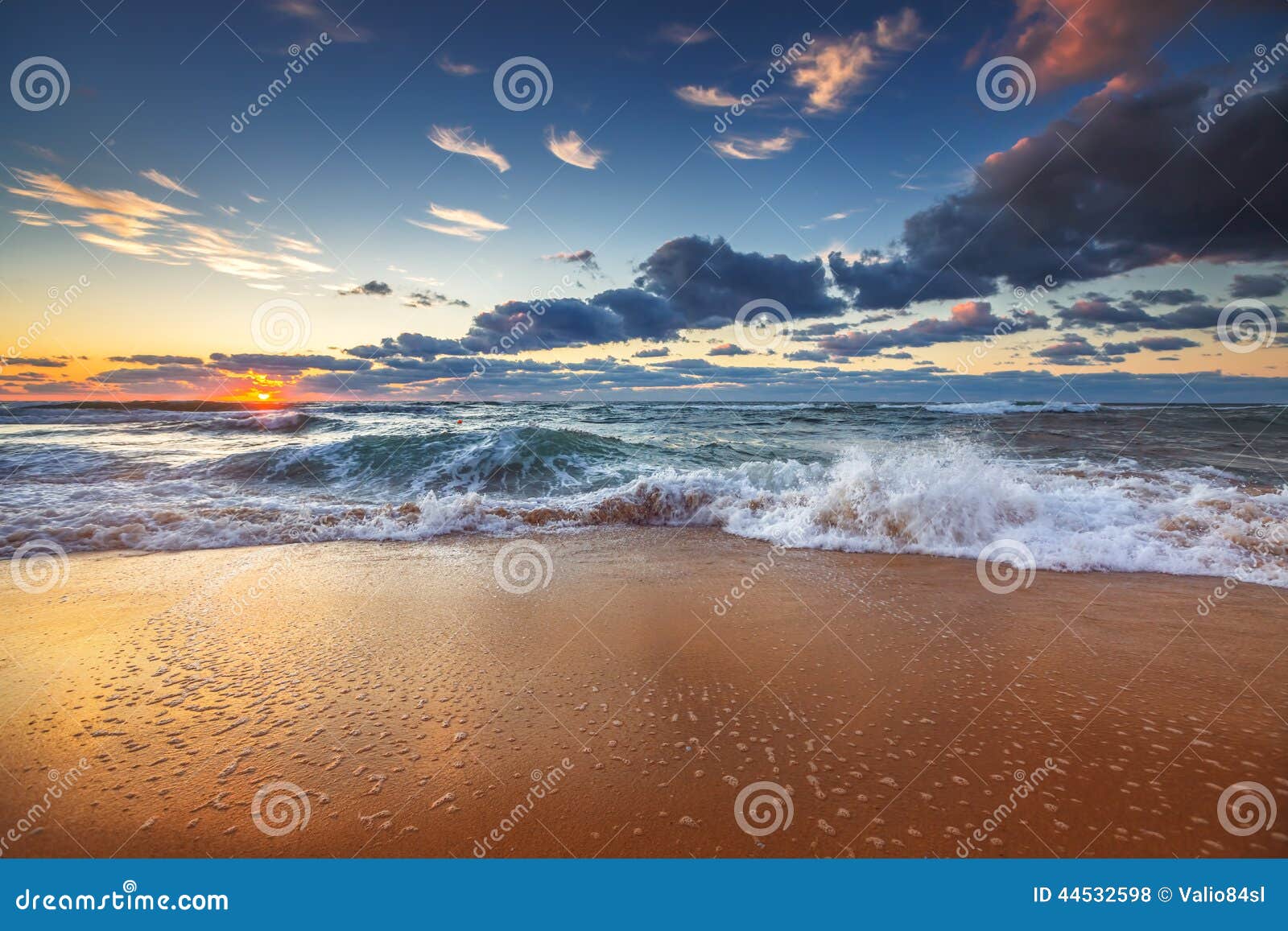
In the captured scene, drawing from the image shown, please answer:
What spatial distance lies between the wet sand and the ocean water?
2.04 metres

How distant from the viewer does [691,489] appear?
998 centimetres

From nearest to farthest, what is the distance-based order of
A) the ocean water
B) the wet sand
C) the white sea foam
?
the wet sand → the white sea foam → the ocean water

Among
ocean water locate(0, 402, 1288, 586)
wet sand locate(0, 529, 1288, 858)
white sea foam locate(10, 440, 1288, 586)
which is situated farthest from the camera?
ocean water locate(0, 402, 1288, 586)

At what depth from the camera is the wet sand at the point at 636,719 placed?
95.8 inches

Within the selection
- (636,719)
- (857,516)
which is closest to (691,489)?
(857,516)

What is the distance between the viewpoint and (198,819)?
2.50 metres

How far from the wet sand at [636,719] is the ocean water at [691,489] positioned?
2.04 metres

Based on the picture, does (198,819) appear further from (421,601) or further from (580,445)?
(580,445)

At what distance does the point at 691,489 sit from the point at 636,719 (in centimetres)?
680

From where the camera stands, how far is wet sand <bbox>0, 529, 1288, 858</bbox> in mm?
2434

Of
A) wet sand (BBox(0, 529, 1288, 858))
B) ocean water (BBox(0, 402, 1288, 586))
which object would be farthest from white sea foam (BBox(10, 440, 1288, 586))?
wet sand (BBox(0, 529, 1288, 858))

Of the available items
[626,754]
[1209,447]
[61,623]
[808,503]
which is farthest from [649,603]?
[1209,447]

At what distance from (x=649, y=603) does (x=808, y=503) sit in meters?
4.67

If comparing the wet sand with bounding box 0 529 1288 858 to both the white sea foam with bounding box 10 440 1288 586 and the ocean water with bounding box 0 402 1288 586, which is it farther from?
the ocean water with bounding box 0 402 1288 586
